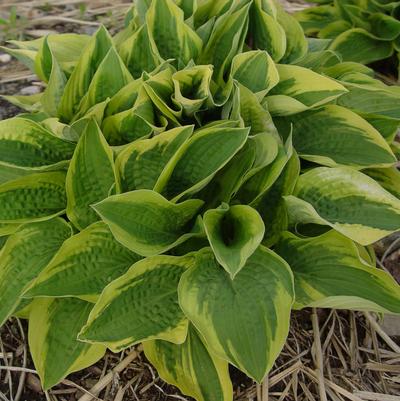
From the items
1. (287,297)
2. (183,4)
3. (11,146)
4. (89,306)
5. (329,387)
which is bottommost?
(329,387)

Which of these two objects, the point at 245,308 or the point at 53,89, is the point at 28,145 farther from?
the point at 245,308

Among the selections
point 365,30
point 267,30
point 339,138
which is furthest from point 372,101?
point 365,30

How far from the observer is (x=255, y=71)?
1214 millimetres

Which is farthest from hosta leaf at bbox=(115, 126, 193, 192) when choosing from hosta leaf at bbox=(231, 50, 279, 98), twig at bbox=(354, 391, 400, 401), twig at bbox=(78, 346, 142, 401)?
twig at bbox=(354, 391, 400, 401)

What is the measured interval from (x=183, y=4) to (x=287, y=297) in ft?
2.43

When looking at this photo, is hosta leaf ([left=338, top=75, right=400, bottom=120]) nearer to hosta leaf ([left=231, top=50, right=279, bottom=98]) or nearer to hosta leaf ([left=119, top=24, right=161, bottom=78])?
hosta leaf ([left=231, top=50, right=279, bottom=98])

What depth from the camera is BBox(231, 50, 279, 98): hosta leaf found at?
1.19 m

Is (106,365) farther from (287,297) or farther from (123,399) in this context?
(287,297)

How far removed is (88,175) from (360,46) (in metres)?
1.21

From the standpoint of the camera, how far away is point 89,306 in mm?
1130

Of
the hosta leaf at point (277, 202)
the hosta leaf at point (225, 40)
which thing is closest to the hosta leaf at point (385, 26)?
the hosta leaf at point (225, 40)

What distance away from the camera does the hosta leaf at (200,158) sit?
3.38ft

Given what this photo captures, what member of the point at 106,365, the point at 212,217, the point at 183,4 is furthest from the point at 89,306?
the point at 183,4

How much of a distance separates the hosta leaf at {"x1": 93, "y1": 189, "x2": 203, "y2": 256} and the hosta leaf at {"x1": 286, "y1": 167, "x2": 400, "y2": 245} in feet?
0.63
